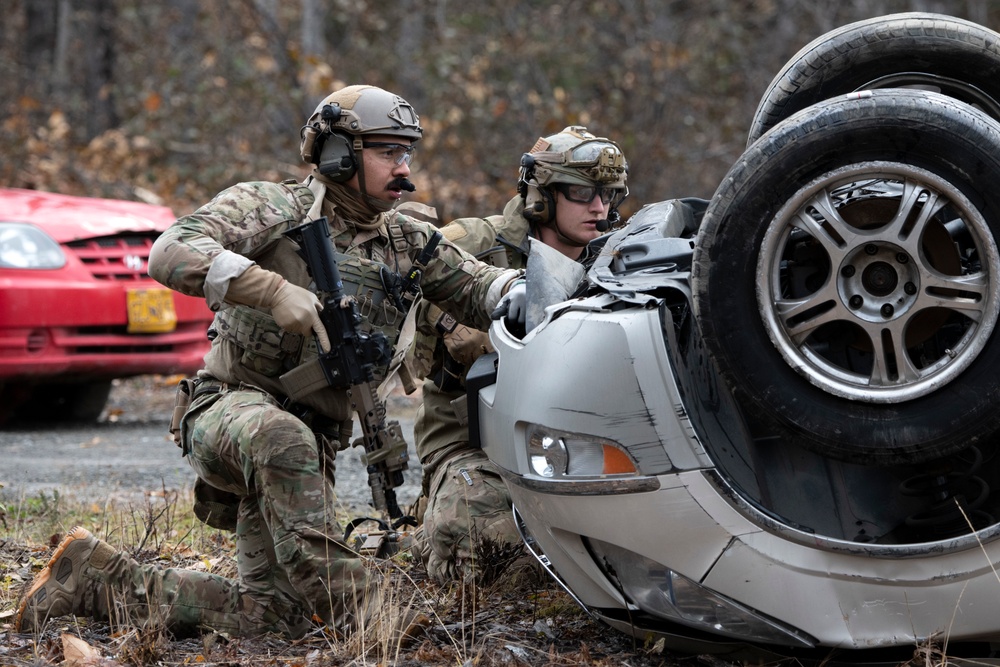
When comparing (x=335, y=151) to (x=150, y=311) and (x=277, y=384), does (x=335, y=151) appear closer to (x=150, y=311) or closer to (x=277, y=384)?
(x=277, y=384)

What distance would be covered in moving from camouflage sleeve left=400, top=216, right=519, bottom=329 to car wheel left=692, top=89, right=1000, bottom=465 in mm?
1582

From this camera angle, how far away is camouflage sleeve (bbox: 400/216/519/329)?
464 cm

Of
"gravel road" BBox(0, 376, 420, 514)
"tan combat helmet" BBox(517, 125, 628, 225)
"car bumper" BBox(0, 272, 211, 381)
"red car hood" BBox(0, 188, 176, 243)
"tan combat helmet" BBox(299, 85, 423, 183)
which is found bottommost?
"gravel road" BBox(0, 376, 420, 514)

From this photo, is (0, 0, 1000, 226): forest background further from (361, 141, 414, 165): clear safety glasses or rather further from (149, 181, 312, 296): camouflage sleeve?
(149, 181, 312, 296): camouflage sleeve

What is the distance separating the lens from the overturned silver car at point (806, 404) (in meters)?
2.98

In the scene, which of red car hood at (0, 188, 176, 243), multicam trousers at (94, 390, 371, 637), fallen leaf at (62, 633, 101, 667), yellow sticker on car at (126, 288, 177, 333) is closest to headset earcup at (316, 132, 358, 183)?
multicam trousers at (94, 390, 371, 637)

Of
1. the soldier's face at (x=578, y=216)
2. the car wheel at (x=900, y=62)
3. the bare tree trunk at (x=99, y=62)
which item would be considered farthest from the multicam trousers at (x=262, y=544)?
the bare tree trunk at (x=99, y=62)

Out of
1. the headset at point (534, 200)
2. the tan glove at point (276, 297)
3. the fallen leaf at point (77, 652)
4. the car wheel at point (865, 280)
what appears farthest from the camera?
the headset at point (534, 200)

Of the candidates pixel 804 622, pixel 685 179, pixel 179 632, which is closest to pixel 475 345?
pixel 179 632

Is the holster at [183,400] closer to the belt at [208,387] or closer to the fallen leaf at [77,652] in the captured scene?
the belt at [208,387]

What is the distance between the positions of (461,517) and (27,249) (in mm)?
4488

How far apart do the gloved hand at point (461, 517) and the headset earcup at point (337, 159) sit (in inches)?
51.5

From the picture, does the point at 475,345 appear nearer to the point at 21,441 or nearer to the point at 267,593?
the point at 267,593

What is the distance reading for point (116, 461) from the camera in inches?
291
